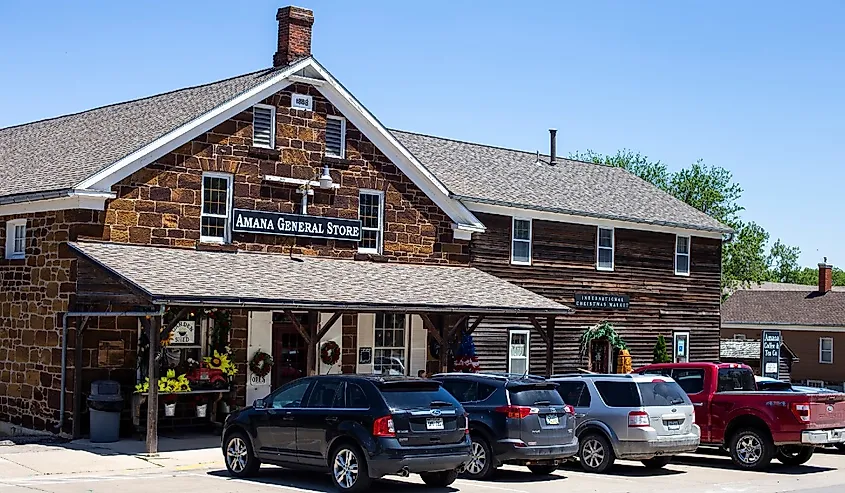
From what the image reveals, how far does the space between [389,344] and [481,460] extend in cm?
1040

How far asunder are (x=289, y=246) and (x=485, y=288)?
4.98m

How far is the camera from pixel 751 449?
19922 millimetres

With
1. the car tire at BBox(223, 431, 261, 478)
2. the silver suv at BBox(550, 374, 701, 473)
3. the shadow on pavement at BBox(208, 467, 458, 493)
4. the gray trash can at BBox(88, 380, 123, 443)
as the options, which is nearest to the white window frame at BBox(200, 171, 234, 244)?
the gray trash can at BBox(88, 380, 123, 443)

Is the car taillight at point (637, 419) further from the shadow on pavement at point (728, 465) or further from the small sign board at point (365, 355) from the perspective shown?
the small sign board at point (365, 355)

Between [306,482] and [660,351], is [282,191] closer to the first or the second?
[306,482]

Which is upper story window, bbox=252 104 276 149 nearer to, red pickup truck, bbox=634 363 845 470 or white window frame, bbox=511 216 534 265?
white window frame, bbox=511 216 534 265

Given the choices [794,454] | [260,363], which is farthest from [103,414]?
[794,454]

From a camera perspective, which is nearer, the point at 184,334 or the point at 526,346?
the point at 184,334

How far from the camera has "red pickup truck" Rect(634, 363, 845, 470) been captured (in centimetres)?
1922

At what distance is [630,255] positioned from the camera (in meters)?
34.6

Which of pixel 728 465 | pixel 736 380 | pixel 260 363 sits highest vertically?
pixel 736 380

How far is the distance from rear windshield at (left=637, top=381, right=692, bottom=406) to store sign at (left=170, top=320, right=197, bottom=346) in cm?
1000

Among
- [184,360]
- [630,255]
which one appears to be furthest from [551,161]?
[184,360]

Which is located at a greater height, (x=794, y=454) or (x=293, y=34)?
(x=293, y=34)
